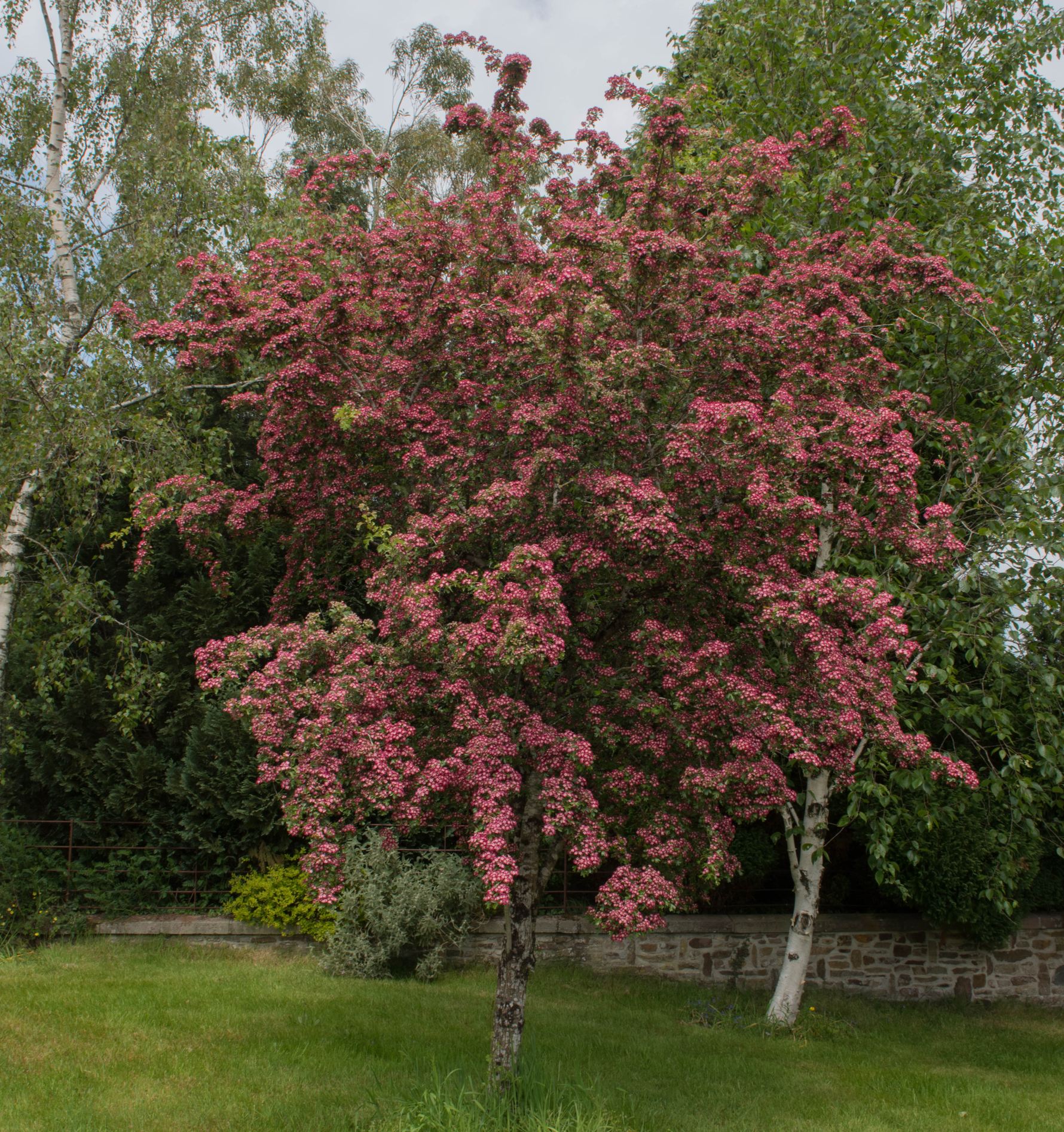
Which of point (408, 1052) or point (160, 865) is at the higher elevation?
point (160, 865)

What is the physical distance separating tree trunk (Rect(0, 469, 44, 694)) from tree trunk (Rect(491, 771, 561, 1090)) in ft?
20.8

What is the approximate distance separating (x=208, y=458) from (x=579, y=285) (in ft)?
20.0

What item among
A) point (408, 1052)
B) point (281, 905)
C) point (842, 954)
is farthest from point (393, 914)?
point (842, 954)

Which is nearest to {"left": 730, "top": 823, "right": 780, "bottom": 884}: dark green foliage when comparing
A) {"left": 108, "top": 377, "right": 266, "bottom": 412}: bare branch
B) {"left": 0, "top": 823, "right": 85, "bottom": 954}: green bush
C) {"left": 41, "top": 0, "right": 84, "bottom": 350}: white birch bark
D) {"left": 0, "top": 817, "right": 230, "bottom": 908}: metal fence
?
{"left": 0, "top": 817, "right": 230, "bottom": 908}: metal fence

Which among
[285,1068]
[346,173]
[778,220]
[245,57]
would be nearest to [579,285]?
[346,173]

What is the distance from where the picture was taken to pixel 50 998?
26.1ft

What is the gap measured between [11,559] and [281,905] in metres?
4.66

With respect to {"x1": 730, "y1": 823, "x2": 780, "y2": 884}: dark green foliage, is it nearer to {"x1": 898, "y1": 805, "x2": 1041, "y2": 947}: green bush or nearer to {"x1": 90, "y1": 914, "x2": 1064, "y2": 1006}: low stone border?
{"x1": 90, "y1": 914, "x2": 1064, "y2": 1006}: low stone border

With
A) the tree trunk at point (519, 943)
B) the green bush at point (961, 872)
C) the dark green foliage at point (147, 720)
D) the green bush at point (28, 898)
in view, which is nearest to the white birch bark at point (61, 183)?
the dark green foliage at point (147, 720)

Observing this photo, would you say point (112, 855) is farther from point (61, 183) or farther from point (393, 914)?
point (61, 183)

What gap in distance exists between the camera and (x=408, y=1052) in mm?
7203

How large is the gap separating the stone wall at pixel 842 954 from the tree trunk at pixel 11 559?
5.97 m

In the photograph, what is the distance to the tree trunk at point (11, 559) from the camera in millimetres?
9609

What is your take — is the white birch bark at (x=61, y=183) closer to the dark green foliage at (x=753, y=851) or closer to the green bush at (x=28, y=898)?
the green bush at (x=28, y=898)
